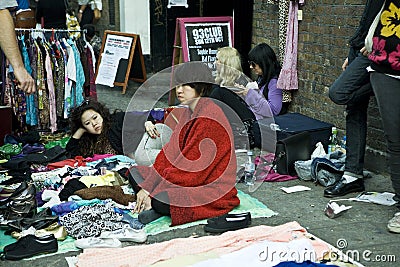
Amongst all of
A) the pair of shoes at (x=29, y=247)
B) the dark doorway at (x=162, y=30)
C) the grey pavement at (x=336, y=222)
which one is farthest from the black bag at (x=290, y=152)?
the dark doorway at (x=162, y=30)

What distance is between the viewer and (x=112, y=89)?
32.2 ft

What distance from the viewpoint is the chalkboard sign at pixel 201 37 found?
26.3ft

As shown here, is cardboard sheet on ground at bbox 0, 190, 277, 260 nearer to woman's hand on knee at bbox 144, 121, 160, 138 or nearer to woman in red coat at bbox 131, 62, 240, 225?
woman in red coat at bbox 131, 62, 240, 225

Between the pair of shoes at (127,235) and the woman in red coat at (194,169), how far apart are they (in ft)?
0.76

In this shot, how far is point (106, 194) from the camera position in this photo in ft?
15.3

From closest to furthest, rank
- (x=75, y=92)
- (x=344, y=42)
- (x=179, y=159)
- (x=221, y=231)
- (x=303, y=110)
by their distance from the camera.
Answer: (x=221, y=231), (x=179, y=159), (x=344, y=42), (x=303, y=110), (x=75, y=92)

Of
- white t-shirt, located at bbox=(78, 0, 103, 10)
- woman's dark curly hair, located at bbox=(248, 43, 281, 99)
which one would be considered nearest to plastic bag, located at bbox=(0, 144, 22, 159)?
woman's dark curly hair, located at bbox=(248, 43, 281, 99)

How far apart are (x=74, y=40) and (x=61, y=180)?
2.59 metres

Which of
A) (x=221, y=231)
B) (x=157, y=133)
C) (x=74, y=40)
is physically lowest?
(x=221, y=231)

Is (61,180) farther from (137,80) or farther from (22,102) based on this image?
(137,80)

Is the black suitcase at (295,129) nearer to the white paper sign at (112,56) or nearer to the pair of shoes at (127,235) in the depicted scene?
the pair of shoes at (127,235)

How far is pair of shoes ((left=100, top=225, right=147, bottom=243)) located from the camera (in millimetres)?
3973

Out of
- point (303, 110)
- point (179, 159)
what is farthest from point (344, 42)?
point (179, 159)

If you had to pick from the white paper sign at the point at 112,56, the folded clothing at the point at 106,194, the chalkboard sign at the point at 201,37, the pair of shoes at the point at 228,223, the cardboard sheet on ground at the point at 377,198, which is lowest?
the cardboard sheet on ground at the point at 377,198
